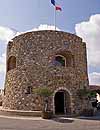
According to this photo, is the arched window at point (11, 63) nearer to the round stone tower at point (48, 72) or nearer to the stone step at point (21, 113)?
the round stone tower at point (48, 72)

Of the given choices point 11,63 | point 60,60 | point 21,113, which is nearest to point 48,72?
point 60,60

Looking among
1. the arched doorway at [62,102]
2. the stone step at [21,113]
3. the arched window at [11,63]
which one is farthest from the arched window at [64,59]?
the stone step at [21,113]

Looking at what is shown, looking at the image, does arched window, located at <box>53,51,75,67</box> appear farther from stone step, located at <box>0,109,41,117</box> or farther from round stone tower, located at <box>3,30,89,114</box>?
stone step, located at <box>0,109,41,117</box>

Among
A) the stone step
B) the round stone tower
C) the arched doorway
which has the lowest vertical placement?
the stone step

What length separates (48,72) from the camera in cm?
1983

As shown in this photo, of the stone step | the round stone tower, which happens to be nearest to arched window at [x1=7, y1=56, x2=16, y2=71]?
the round stone tower

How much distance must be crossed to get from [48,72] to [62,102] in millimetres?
3511

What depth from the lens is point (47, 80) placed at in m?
19.7

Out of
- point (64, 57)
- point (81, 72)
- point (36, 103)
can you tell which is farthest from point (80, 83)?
point (36, 103)

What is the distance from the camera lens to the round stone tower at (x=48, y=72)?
19703 mm

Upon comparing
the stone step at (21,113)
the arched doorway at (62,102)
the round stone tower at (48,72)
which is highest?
the round stone tower at (48,72)

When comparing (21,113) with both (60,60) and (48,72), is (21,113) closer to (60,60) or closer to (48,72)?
(48,72)

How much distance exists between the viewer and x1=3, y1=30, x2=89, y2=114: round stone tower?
64.6 feet

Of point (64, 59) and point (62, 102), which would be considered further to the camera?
point (64, 59)
